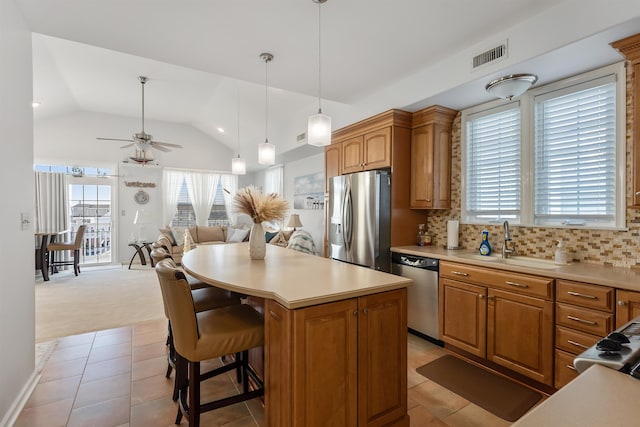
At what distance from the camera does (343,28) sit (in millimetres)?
2283

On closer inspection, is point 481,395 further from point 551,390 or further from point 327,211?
point 327,211

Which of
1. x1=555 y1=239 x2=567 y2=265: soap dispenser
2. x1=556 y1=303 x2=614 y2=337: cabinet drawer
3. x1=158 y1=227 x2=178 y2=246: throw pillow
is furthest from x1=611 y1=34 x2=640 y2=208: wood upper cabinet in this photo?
x1=158 y1=227 x2=178 y2=246: throw pillow

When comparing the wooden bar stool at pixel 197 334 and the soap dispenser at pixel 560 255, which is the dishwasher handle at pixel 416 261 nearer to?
the soap dispenser at pixel 560 255

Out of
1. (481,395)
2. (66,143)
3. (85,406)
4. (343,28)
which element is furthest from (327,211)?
(66,143)

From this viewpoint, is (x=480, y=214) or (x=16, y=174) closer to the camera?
(x=16, y=174)

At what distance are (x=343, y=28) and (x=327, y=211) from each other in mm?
2242

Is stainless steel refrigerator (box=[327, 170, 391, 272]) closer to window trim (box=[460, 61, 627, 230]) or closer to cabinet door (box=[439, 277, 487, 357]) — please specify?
cabinet door (box=[439, 277, 487, 357])

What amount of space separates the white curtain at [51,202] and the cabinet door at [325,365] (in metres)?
7.22

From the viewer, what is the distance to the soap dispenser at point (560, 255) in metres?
2.32

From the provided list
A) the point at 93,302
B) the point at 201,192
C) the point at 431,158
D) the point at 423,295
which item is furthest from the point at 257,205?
the point at 201,192

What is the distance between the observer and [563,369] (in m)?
1.96

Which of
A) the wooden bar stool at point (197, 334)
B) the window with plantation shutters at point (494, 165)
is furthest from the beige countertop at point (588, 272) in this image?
the wooden bar stool at point (197, 334)

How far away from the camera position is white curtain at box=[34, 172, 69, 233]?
6047 mm

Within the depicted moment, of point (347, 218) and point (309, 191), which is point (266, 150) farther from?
point (309, 191)
